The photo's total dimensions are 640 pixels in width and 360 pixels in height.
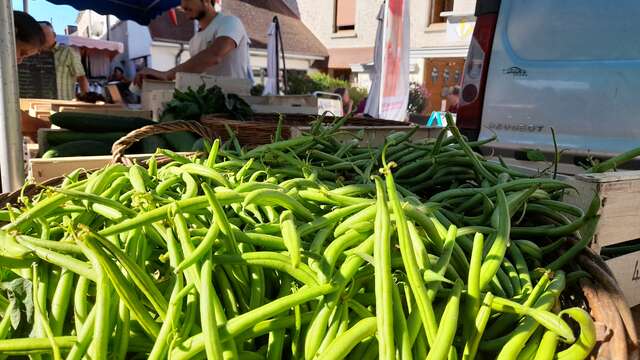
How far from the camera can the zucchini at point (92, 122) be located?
2.52 meters

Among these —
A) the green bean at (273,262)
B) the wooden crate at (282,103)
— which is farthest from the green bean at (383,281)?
the wooden crate at (282,103)

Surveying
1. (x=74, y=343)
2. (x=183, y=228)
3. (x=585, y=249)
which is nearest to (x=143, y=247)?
(x=183, y=228)

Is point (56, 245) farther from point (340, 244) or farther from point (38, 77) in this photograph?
point (38, 77)

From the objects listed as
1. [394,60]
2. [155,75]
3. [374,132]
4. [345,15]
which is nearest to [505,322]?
[374,132]

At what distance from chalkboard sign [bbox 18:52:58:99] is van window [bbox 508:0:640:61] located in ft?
16.7

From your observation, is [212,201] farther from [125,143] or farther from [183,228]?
[125,143]

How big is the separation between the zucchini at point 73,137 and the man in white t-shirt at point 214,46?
1.16m

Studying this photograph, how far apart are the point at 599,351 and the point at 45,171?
190 centimetres

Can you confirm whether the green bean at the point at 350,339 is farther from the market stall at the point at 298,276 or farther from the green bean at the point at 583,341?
the green bean at the point at 583,341

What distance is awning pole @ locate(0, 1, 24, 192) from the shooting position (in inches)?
66.7

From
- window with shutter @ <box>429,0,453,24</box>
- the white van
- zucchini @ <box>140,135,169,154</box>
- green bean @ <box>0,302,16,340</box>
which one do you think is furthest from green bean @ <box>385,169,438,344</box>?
window with shutter @ <box>429,0,453,24</box>

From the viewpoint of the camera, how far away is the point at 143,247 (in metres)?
0.86

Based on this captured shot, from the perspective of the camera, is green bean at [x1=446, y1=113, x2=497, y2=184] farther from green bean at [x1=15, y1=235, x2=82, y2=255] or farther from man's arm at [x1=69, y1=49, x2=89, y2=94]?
man's arm at [x1=69, y1=49, x2=89, y2=94]

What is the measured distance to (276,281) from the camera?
2.85 ft
